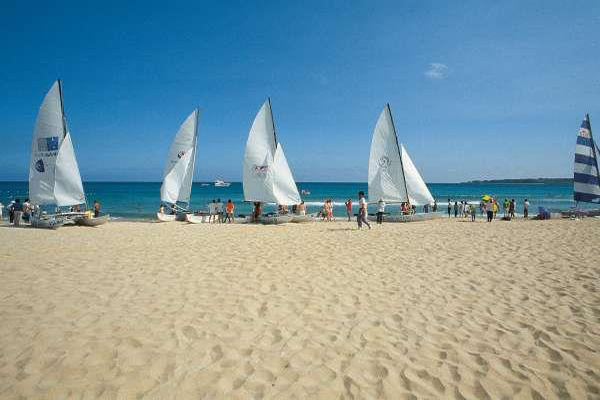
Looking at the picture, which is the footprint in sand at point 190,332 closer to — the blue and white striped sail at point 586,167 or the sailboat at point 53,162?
the sailboat at point 53,162

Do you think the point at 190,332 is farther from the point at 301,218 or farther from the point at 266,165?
the point at 266,165

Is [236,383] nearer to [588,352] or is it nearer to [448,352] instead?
[448,352]

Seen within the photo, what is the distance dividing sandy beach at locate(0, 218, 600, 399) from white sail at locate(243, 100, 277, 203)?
1005 cm

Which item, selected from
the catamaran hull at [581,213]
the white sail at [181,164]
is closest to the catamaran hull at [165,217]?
the white sail at [181,164]

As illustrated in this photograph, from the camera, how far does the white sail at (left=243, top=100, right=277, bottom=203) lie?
1806 cm

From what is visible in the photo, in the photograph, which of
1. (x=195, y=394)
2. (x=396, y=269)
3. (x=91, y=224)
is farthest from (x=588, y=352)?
(x=91, y=224)

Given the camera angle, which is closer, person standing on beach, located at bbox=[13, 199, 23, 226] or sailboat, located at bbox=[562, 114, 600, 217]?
person standing on beach, located at bbox=[13, 199, 23, 226]

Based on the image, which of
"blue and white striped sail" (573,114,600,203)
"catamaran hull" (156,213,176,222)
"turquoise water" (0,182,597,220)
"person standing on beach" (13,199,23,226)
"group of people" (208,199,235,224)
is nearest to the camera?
"person standing on beach" (13,199,23,226)

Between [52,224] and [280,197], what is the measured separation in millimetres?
11629

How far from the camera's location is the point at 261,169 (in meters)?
18.1

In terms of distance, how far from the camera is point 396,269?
7.33 metres

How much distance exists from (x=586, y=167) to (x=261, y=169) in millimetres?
22592

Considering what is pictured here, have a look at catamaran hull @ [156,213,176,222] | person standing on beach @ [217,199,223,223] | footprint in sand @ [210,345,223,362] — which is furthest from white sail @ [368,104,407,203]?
footprint in sand @ [210,345,223,362]

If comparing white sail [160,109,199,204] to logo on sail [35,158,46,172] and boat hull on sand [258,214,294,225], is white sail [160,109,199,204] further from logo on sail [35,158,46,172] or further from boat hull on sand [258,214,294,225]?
logo on sail [35,158,46,172]
